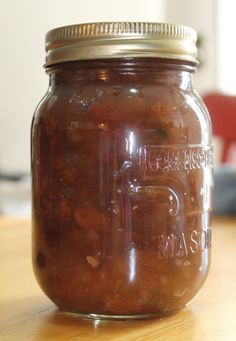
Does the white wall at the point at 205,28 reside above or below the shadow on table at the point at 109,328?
above

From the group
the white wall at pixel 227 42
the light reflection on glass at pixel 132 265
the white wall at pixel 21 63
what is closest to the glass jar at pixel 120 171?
the light reflection on glass at pixel 132 265

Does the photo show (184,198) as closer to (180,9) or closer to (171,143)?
(171,143)

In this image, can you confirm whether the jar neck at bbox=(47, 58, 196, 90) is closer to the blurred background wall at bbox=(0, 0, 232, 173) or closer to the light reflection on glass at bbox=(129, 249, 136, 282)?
the light reflection on glass at bbox=(129, 249, 136, 282)

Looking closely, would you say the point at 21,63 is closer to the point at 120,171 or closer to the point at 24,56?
the point at 24,56

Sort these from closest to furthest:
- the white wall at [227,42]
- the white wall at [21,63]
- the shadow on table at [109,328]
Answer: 1. the shadow on table at [109,328]
2. the white wall at [21,63]
3. the white wall at [227,42]

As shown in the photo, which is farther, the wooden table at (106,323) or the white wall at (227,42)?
the white wall at (227,42)

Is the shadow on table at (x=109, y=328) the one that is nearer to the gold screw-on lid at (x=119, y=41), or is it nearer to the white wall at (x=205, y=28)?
the gold screw-on lid at (x=119, y=41)

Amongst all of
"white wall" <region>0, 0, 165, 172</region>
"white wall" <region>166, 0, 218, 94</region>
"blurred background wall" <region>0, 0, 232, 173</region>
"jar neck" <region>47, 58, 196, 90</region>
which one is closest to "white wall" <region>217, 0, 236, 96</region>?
"white wall" <region>166, 0, 218, 94</region>

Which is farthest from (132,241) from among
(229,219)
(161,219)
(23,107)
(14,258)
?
(23,107)
